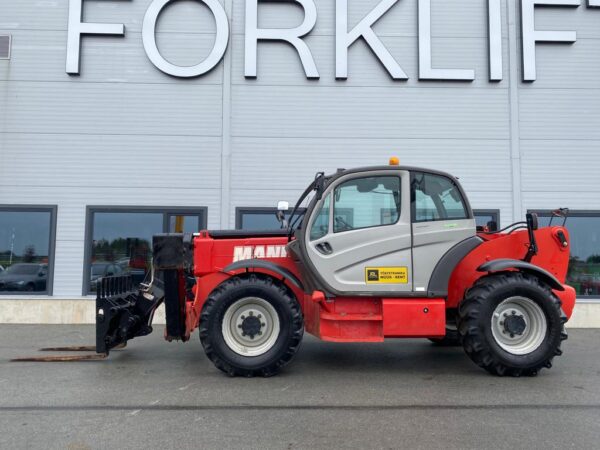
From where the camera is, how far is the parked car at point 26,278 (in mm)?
9352

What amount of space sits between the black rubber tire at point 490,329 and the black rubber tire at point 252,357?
200cm

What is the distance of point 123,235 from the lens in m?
9.52

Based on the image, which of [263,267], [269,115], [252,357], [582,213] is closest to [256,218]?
[269,115]

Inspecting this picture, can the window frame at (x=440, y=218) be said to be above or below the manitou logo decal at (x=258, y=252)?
above

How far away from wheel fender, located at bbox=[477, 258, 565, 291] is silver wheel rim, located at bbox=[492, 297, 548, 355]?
356 mm

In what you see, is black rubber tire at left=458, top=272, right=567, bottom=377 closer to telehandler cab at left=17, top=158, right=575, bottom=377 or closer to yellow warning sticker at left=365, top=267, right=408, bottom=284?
telehandler cab at left=17, top=158, right=575, bottom=377

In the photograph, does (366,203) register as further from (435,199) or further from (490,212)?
(490,212)

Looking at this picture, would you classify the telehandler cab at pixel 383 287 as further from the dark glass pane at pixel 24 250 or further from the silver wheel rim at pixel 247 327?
the dark glass pane at pixel 24 250

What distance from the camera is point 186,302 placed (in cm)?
587

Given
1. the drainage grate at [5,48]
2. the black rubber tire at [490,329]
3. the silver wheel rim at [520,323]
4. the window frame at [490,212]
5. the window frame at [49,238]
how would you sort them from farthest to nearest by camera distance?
the drainage grate at [5,48]
the window frame at [490,212]
the window frame at [49,238]
the silver wheel rim at [520,323]
the black rubber tire at [490,329]

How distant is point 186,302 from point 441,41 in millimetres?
7929

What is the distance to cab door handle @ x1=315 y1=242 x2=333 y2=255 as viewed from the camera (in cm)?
539

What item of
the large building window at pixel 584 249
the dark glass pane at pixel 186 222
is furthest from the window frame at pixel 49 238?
the large building window at pixel 584 249

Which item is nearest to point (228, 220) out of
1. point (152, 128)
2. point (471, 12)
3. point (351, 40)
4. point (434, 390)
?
point (152, 128)
